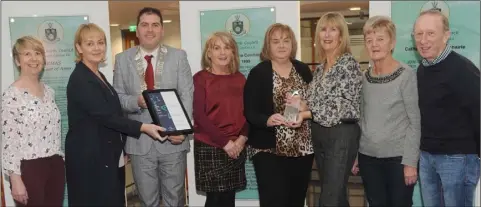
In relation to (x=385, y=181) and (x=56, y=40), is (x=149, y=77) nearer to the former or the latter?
(x=56, y=40)

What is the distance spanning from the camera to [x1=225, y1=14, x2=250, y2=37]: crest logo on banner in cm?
409

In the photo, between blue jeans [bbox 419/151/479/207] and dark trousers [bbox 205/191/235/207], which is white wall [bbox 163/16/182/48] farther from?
blue jeans [bbox 419/151/479/207]

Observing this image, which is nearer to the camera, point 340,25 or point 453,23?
point 340,25

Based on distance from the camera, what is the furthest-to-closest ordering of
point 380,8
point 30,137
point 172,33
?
1. point 172,33
2. point 380,8
3. point 30,137

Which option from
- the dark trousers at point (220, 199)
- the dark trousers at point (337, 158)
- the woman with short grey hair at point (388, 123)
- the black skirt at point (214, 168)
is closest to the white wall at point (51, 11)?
the black skirt at point (214, 168)

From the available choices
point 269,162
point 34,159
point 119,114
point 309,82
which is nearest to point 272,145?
point 269,162

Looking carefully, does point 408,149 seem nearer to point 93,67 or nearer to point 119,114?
point 119,114

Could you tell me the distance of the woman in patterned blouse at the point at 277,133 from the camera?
3121 mm

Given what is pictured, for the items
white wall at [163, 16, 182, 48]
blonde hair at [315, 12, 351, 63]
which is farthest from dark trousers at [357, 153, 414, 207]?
white wall at [163, 16, 182, 48]

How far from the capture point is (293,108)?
9.71 ft

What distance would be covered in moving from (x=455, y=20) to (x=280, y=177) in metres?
2.02

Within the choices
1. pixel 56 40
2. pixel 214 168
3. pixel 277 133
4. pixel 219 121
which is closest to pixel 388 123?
pixel 277 133

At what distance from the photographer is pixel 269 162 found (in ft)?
10.3

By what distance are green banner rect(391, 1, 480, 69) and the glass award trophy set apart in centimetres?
145
